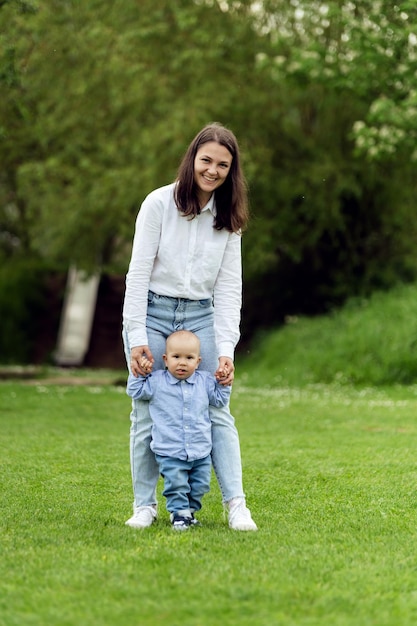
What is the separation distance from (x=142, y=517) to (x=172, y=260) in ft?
4.22

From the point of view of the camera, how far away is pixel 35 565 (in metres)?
4.34

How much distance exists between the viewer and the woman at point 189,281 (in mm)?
5203

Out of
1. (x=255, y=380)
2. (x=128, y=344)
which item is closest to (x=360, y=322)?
(x=255, y=380)

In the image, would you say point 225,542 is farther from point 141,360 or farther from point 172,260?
point 172,260

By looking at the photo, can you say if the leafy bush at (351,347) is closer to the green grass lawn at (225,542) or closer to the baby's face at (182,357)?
the green grass lawn at (225,542)

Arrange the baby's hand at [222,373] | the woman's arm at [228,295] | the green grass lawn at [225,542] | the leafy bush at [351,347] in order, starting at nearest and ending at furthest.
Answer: the green grass lawn at [225,542] < the baby's hand at [222,373] < the woman's arm at [228,295] < the leafy bush at [351,347]

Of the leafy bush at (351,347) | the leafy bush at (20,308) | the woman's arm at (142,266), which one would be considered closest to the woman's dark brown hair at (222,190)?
the woman's arm at (142,266)

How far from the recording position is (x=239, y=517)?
5.13 meters

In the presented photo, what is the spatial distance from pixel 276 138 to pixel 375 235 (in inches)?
105

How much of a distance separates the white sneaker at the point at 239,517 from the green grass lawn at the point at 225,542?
73 millimetres

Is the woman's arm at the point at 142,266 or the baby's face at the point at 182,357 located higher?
the woman's arm at the point at 142,266

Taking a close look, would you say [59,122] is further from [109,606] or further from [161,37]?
[109,606]

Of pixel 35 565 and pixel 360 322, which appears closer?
pixel 35 565

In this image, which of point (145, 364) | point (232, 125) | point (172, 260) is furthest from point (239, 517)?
point (232, 125)
